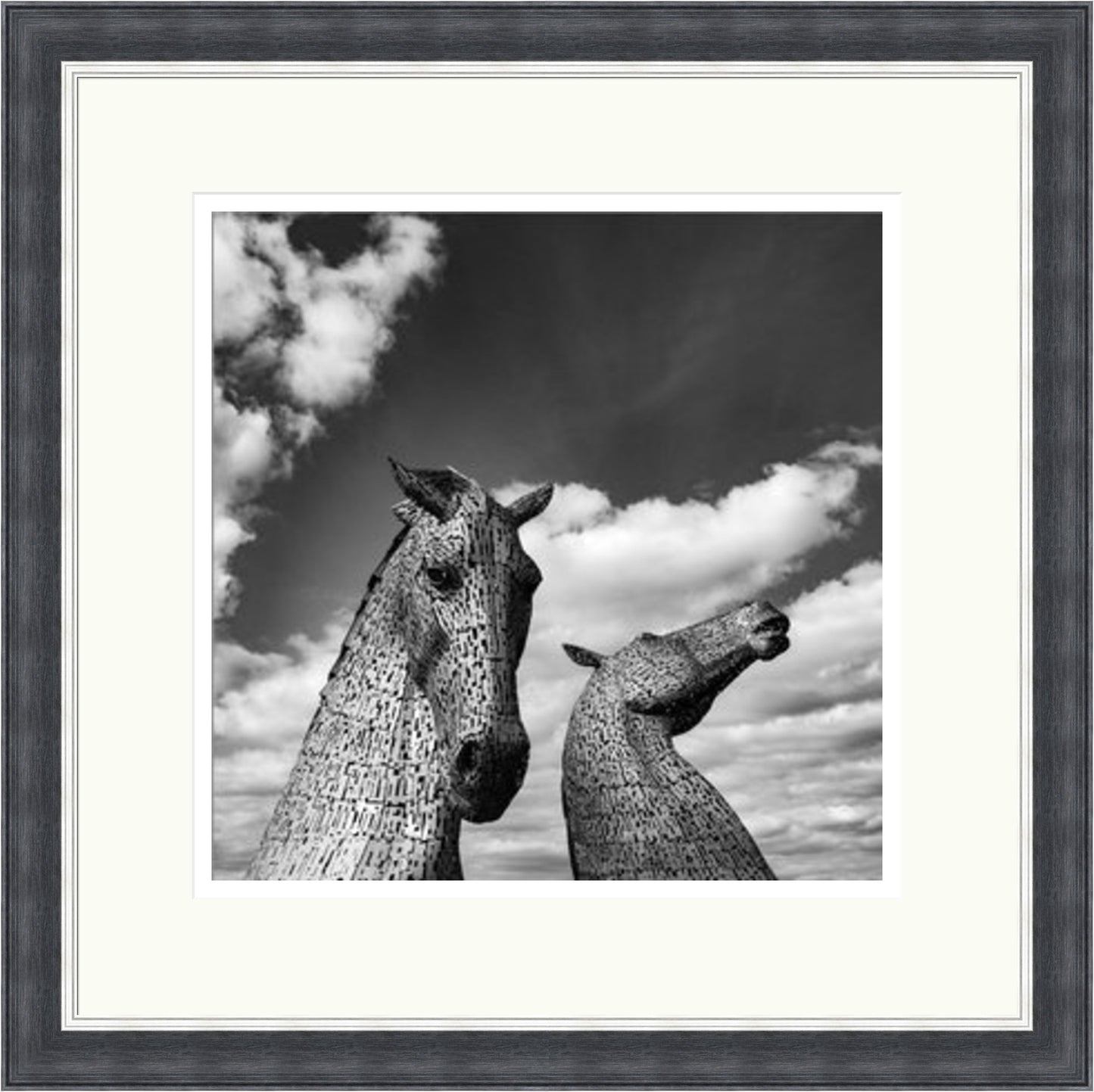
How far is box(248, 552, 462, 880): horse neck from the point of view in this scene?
12.0ft

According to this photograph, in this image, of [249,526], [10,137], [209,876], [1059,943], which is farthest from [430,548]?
[1059,943]

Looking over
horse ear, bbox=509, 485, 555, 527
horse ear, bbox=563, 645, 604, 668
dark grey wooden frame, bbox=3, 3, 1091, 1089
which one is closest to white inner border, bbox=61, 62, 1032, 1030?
dark grey wooden frame, bbox=3, 3, 1091, 1089

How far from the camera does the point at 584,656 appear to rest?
17.2 ft

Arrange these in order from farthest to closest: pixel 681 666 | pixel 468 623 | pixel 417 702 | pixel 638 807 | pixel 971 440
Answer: pixel 681 666
pixel 638 807
pixel 971 440
pixel 417 702
pixel 468 623

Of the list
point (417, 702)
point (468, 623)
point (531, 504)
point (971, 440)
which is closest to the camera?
point (468, 623)

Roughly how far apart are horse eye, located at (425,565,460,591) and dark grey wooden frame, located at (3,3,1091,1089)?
124cm

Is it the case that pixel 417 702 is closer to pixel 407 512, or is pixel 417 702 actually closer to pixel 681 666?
pixel 407 512

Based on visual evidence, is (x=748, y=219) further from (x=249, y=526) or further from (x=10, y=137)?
(x=10, y=137)

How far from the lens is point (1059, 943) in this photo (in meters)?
4.14

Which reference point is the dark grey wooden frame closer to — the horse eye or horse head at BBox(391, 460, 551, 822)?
horse head at BBox(391, 460, 551, 822)

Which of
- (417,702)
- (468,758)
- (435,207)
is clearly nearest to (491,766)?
(468,758)

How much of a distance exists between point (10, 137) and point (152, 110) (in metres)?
0.44

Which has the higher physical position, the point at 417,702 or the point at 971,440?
the point at 971,440

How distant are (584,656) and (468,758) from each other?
1.82m
